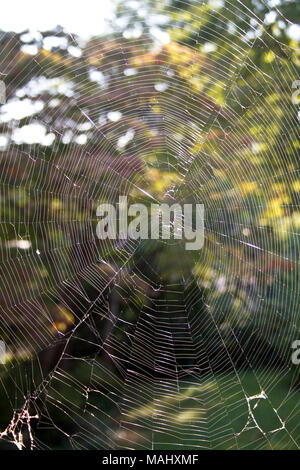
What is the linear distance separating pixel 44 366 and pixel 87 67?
264 cm

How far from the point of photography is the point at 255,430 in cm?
411

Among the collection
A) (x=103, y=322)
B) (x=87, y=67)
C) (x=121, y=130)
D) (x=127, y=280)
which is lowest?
(x=103, y=322)

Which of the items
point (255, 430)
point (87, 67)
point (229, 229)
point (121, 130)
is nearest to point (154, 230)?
point (229, 229)

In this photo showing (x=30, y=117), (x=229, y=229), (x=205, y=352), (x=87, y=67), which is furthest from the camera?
(x=205, y=352)

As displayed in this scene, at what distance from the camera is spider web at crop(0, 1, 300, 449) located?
3740mm

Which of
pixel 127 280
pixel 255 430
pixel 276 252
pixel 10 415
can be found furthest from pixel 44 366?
pixel 276 252

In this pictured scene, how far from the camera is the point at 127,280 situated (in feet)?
15.4

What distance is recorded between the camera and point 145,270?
15.9 ft

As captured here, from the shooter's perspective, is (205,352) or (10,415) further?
(205,352)

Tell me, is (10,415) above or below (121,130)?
below

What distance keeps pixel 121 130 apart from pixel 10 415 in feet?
8.50

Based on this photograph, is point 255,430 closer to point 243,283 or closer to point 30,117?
point 243,283

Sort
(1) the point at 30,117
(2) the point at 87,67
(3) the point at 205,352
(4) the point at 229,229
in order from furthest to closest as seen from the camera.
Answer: (3) the point at 205,352 < (4) the point at 229,229 < (2) the point at 87,67 < (1) the point at 30,117

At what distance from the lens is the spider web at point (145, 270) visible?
12.3 ft
